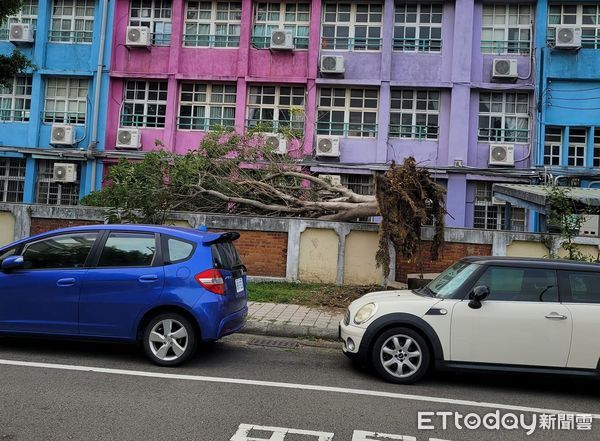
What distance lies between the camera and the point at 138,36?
19.3 meters

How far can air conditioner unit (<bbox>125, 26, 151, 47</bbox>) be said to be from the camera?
63.1 feet

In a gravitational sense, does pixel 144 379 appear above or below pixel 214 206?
below

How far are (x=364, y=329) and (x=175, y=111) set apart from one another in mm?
15925

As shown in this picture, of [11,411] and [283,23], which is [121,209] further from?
[283,23]

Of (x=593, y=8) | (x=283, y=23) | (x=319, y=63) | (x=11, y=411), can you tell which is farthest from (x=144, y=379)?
(x=593, y=8)

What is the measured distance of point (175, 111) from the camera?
64.7 feet

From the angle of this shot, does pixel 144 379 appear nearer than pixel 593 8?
Yes

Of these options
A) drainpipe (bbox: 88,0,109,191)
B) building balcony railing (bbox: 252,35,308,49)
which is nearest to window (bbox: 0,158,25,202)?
drainpipe (bbox: 88,0,109,191)

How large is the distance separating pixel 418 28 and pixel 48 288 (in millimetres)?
16938

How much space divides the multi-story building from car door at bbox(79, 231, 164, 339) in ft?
47.9

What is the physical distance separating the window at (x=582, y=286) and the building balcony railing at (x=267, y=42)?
15716 mm

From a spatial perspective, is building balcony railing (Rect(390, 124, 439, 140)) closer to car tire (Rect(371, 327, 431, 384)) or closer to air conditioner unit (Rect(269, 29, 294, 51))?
air conditioner unit (Rect(269, 29, 294, 51))

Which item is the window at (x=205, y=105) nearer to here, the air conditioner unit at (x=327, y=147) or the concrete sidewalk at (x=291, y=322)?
the air conditioner unit at (x=327, y=147)

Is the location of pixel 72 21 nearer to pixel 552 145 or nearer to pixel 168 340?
pixel 168 340
